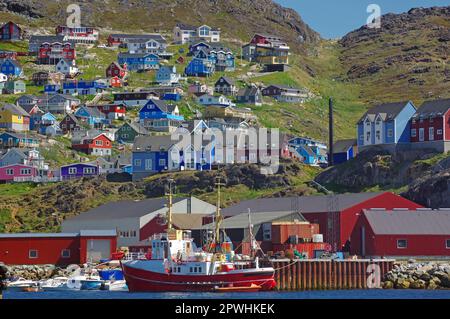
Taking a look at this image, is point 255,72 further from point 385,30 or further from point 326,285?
point 326,285

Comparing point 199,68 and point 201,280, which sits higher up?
point 199,68

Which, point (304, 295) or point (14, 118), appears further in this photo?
point (14, 118)

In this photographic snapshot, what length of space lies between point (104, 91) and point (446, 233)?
77516 mm

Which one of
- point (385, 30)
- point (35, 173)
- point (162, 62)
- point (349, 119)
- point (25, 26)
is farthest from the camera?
point (385, 30)

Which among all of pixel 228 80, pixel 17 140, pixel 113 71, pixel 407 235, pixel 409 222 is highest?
pixel 113 71

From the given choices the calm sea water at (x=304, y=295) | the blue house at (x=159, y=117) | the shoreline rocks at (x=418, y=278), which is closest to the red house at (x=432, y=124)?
the shoreline rocks at (x=418, y=278)

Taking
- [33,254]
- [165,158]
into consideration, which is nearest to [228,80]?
[165,158]

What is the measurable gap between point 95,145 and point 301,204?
45.0m

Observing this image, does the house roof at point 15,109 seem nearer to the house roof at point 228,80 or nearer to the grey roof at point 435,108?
the house roof at point 228,80

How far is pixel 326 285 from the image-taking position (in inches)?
2175

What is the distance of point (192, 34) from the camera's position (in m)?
165

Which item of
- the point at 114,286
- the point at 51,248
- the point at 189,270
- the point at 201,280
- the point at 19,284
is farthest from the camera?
the point at 51,248

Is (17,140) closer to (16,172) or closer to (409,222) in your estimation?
(16,172)
